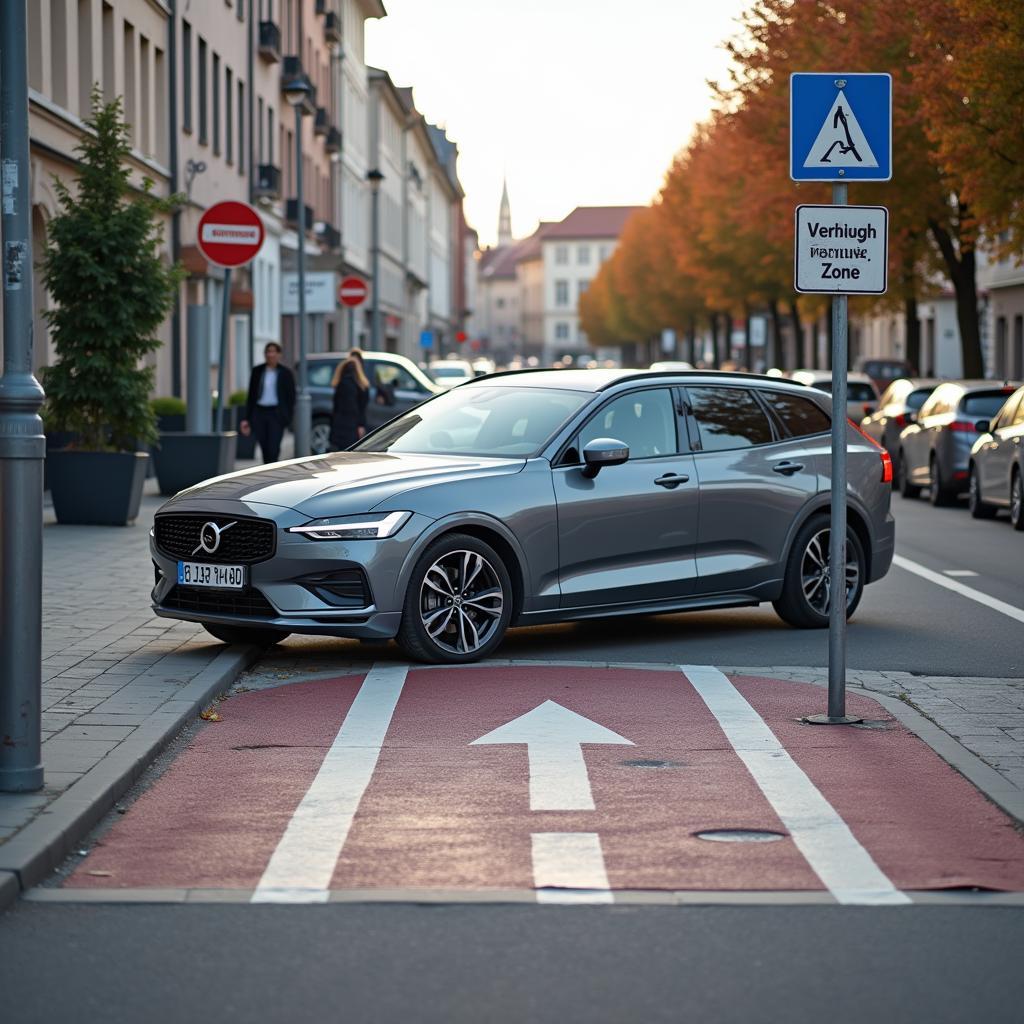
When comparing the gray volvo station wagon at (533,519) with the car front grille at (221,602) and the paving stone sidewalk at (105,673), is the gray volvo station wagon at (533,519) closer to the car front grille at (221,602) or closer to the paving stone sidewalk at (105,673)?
the car front grille at (221,602)

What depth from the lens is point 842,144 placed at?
887 centimetres

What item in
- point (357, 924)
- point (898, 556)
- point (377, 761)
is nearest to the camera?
point (357, 924)

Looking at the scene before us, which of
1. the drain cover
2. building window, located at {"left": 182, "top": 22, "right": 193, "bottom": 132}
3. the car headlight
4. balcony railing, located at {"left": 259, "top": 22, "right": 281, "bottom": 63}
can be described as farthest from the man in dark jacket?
balcony railing, located at {"left": 259, "top": 22, "right": 281, "bottom": 63}

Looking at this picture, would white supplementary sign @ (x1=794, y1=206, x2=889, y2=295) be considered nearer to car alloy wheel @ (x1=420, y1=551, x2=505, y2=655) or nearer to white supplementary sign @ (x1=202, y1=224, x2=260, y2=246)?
car alloy wheel @ (x1=420, y1=551, x2=505, y2=655)

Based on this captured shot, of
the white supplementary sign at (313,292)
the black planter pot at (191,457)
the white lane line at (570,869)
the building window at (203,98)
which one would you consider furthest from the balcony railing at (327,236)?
the white lane line at (570,869)

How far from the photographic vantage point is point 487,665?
10523 millimetres

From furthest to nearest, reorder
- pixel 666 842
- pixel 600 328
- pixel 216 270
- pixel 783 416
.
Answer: pixel 600 328 < pixel 216 270 < pixel 783 416 < pixel 666 842

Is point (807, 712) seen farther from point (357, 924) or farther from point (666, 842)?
point (357, 924)

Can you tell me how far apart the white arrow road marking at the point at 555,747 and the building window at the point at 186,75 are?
97.2 ft

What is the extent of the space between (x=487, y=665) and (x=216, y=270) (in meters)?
31.0

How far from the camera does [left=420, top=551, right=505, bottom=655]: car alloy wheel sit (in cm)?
1038

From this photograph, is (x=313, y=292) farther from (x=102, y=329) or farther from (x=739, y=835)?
(x=739, y=835)

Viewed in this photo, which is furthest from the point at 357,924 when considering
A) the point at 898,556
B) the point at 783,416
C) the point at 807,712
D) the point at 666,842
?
the point at 898,556

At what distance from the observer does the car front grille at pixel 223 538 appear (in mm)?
10133
